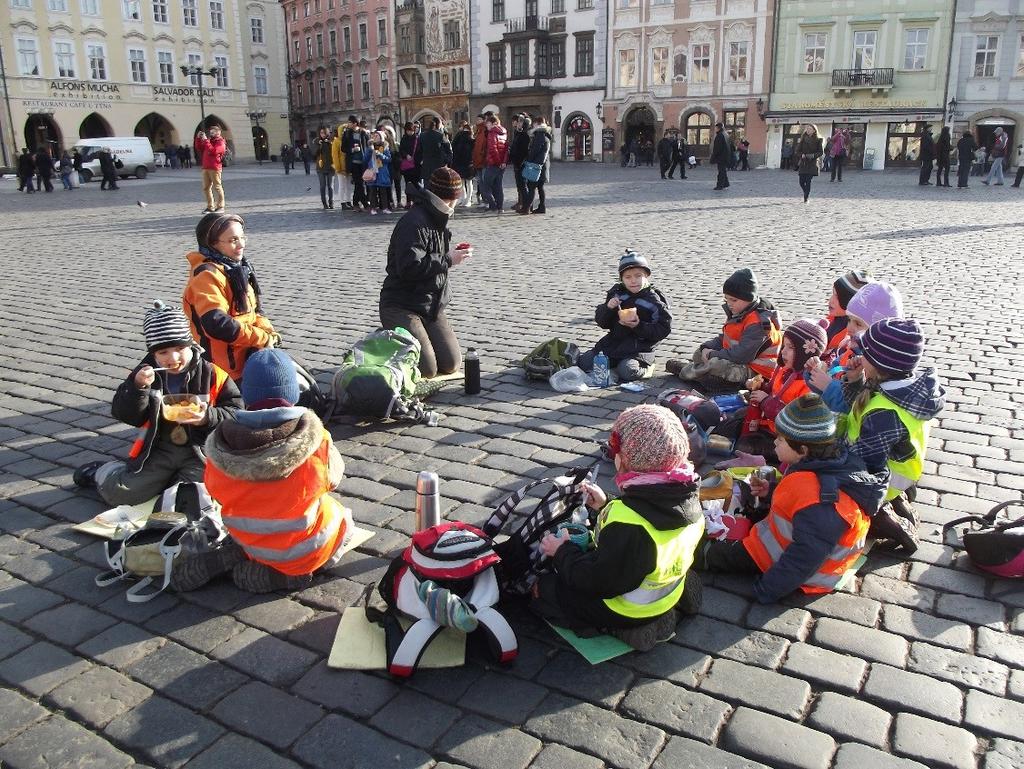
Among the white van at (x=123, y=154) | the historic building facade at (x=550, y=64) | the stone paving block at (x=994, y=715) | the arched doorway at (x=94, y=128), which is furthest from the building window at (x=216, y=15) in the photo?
the stone paving block at (x=994, y=715)

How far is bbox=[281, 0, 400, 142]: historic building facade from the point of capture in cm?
5900

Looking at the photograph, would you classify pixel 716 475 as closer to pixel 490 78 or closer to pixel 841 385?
pixel 841 385

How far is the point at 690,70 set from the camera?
4341cm

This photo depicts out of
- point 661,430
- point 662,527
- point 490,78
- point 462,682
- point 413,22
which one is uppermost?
point 413,22

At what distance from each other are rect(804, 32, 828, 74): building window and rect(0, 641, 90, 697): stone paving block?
43.7 m

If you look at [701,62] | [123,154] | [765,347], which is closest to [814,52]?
[701,62]

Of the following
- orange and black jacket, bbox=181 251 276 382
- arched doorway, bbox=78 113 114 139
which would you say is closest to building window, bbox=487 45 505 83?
arched doorway, bbox=78 113 114 139

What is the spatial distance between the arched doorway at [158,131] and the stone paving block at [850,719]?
5716 centimetres

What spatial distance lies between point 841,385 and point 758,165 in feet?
132

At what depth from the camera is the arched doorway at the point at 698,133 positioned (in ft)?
143

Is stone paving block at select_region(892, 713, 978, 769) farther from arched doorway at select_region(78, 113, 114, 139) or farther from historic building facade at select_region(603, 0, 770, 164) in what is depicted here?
arched doorway at select_region(78, 113, 114, 139)

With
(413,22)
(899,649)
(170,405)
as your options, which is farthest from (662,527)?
(413,22)

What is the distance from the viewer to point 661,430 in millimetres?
2949

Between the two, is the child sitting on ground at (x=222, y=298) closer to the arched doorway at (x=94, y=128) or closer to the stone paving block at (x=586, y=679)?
the stone paving block at (x=586, y=679)
